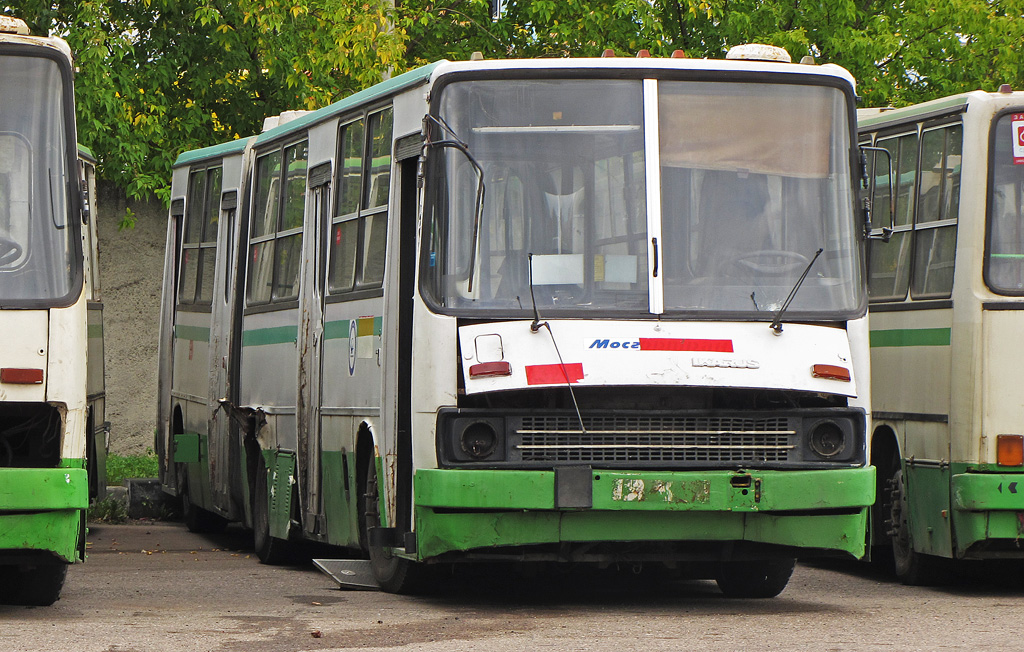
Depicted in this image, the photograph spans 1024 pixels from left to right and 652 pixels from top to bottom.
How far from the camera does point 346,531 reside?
40.0 ft

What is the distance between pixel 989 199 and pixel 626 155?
2.70 meters

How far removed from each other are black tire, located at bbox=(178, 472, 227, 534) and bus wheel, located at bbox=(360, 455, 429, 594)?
5424mm

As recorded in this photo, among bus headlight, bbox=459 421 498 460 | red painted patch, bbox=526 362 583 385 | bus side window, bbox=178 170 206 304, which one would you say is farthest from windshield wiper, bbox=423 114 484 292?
bus side window, bbox=178 170 206 304

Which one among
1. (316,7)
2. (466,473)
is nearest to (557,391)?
(466,473)

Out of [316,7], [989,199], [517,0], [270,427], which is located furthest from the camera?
[517,0]

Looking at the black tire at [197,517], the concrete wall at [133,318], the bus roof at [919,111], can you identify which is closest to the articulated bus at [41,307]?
the bus roof at [919,111]

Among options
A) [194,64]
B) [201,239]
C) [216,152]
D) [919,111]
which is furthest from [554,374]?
[194,64]

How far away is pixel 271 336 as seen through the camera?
14000 mm

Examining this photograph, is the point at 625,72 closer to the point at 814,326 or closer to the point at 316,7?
the point at 814,326

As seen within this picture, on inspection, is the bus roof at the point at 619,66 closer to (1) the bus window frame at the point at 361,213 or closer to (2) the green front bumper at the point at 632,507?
(1) the bus window frame at the point at 361,213

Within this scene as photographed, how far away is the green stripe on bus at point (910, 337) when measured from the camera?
12.1 m

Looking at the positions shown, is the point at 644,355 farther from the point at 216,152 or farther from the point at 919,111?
the point at 216,152

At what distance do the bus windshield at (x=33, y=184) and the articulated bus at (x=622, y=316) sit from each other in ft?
5.93

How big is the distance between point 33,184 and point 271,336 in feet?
14.0
